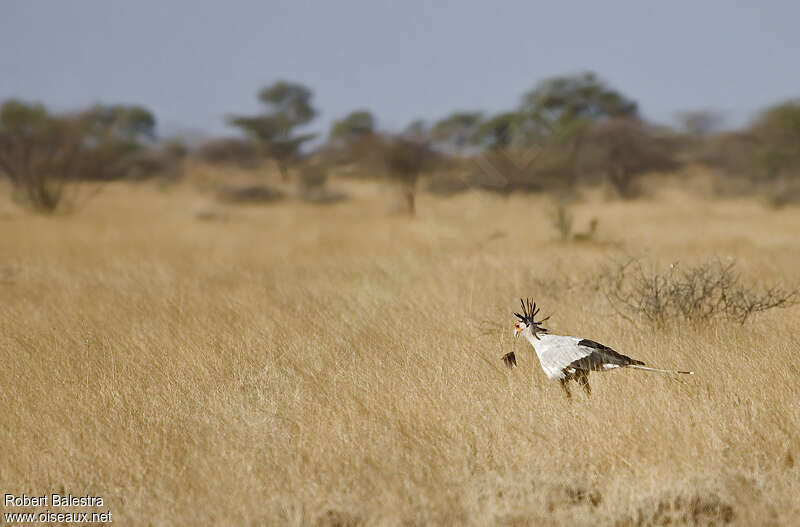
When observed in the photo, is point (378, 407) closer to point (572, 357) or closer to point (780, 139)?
point (572, 357)

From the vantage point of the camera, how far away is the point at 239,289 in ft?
23.8

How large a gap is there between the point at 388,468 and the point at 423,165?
1773 cm

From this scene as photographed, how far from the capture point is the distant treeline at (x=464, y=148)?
18844 millimetres

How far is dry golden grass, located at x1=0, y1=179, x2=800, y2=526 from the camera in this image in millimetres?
2850

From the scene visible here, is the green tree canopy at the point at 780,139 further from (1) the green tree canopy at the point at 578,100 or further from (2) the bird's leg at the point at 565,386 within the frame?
(2) the bird's leg at the point at 565,386

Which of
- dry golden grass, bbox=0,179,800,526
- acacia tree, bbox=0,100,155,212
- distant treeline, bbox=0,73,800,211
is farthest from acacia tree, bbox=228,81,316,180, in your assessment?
dry golden grass, bbox=0,179,800,526

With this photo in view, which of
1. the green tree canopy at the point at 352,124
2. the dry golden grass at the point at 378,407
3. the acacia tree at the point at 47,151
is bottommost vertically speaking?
the dry golden grass at the point at 378,407

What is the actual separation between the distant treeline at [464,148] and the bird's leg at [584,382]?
51.1 ft

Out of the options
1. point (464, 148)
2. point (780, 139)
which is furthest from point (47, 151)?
point (780, 139)

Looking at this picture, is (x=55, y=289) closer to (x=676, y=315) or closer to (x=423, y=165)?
(x=676, y=315)

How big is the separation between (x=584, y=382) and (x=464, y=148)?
81.6 ft

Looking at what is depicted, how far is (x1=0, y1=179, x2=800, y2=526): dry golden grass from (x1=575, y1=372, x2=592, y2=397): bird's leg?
7 centimetres

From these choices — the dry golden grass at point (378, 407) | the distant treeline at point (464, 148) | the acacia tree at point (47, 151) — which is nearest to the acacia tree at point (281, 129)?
the distant treeline at point (464, 148)

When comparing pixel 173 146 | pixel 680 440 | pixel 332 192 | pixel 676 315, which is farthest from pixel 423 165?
pixel 173 146
